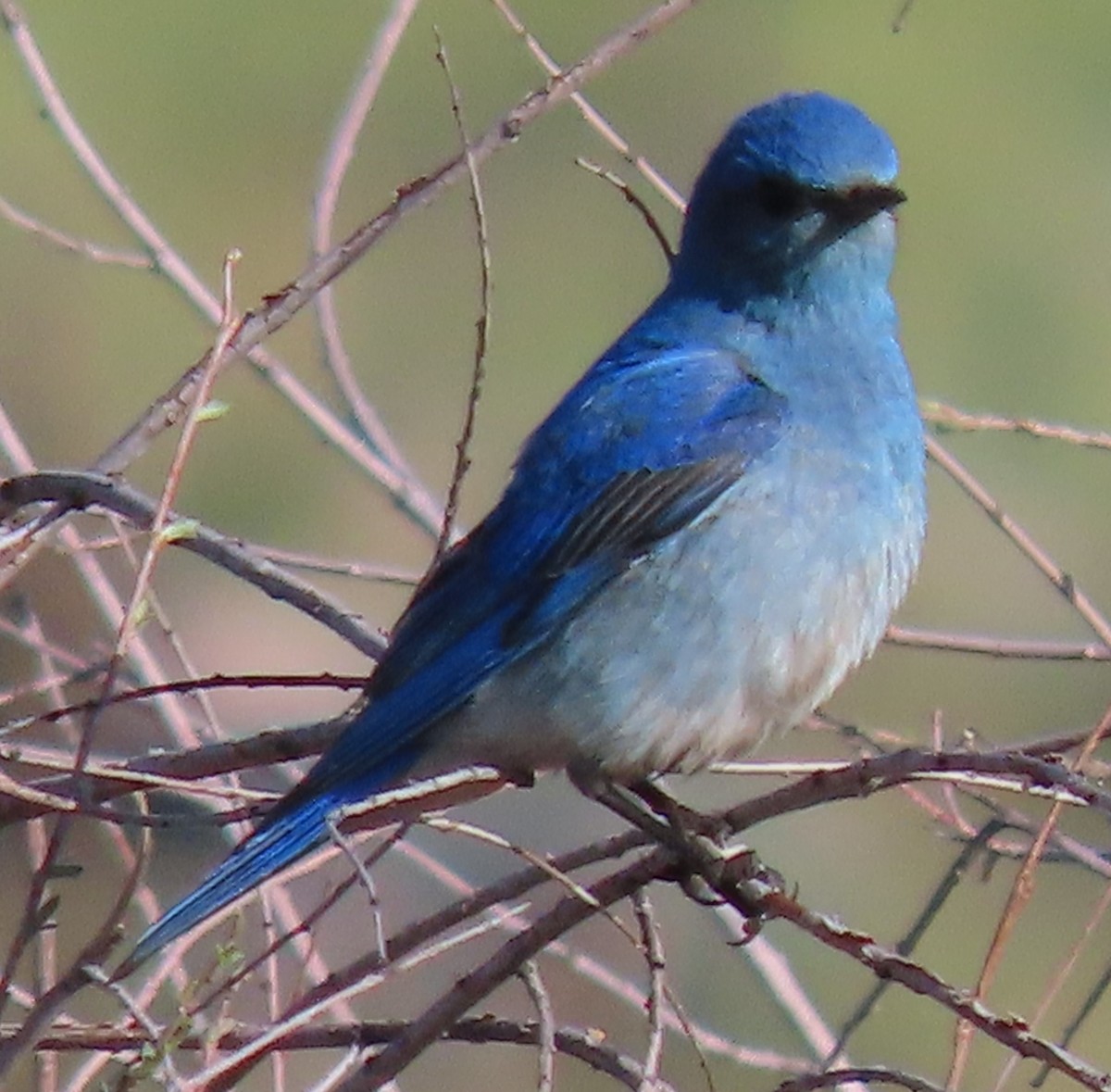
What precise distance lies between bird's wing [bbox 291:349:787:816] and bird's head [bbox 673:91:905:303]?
185 mm

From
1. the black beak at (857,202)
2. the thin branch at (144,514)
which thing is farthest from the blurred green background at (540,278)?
the thin branch at (144,514)

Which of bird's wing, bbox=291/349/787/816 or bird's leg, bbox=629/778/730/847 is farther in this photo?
bird's wing, bbox=291/349/787/816

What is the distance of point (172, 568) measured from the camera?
8.57 metres

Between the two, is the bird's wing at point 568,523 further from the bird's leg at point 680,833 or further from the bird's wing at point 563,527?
the bird's leg at point 680,833

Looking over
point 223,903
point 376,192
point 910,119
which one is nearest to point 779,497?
point 223,903

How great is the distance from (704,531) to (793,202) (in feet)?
2.17

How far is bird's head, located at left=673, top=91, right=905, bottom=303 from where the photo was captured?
3727mm

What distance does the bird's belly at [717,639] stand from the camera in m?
3.46

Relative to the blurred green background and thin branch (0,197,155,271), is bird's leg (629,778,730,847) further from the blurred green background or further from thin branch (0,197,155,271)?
the blurred green background

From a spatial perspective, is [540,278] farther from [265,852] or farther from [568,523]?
[265,852]

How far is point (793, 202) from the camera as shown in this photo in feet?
12.5

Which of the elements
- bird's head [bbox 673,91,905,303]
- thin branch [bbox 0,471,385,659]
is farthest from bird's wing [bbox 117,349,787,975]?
thin branch [bbox 0,471,385,659]

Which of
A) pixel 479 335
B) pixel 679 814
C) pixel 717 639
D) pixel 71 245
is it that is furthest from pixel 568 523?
pixel 71 245

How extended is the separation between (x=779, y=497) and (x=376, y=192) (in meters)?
6.73
